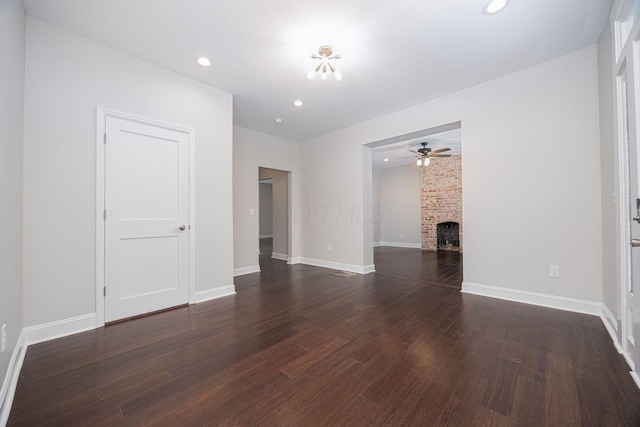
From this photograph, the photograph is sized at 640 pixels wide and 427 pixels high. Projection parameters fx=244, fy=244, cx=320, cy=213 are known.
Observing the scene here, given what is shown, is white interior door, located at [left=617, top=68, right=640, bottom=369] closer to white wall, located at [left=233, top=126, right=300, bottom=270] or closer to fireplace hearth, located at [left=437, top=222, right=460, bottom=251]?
white wall, located at [left=233, top=126, right=300, bottom=270]

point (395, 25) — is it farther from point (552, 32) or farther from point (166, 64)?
point (166, 64)

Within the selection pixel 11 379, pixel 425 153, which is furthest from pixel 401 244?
pixel 11 379

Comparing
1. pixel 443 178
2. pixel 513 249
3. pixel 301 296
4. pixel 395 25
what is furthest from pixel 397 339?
pixel 443 178

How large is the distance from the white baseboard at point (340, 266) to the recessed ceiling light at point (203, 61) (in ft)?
12.7

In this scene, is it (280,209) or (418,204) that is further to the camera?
(418,204)

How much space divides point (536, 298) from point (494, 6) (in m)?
3.04

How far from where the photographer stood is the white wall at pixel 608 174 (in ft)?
6.88

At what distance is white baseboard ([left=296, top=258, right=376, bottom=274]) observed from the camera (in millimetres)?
4637

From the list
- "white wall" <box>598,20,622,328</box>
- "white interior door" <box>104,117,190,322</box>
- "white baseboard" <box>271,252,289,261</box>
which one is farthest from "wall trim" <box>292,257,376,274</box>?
"white wall" <box>598,20,622,328</box>

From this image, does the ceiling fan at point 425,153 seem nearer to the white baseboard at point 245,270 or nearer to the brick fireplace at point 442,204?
the brick fireplace at point 442,204

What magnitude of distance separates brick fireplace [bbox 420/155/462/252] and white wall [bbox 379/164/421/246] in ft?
1.07

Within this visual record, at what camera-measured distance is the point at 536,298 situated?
2863 mm

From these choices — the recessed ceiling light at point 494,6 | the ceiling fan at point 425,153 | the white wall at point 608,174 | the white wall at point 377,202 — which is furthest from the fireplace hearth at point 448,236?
the recessed ceiling light at point 494,6

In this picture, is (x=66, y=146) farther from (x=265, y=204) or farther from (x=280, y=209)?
(x=265, y=204)
